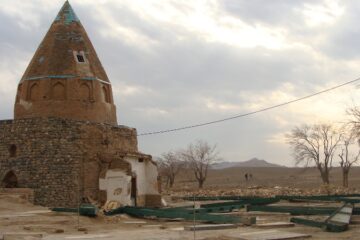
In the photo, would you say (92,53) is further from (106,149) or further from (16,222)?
(16,222)

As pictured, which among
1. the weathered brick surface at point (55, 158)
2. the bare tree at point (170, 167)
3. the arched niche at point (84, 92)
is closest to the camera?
the weathered brick surface at point (55, 158)

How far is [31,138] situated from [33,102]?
225 cm

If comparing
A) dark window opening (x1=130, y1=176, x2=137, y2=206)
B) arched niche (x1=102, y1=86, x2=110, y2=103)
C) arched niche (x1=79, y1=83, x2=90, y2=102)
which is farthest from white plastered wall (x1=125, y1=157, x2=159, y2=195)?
arched niche (x1=79, y1=83, x2=90, y2=102)

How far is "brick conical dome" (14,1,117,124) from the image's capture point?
2183cm

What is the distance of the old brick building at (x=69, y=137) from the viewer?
795 inches

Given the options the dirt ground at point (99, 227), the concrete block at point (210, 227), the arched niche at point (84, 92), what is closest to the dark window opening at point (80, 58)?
the arched niche at point (84, 92)

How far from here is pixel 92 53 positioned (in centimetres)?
2367

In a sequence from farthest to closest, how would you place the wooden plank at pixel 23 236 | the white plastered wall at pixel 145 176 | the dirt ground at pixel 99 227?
1. the white plastered wall at pixel 145 176
2. the dirt ground at pixel 99 227
3. the wooden plank at pixel 23 236

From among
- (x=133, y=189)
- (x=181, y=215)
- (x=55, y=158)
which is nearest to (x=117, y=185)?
(x=133, y=189)

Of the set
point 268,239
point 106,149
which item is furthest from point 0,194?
point 268,239

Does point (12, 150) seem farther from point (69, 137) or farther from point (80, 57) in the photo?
point (80, 57)

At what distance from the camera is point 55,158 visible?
66.2 feet

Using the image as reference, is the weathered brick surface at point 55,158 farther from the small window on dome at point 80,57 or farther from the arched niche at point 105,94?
the small window on dome at point 80,57

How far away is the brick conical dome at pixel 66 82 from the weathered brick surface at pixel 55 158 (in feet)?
4.18
